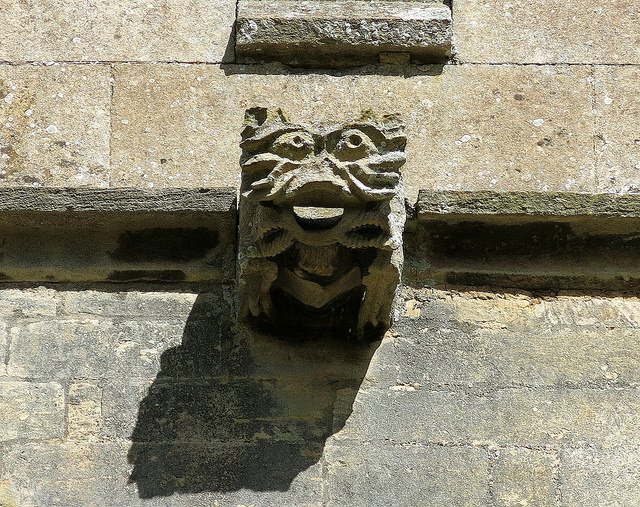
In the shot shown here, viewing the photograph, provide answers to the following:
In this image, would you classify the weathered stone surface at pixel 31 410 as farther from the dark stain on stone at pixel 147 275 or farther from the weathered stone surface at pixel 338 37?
the weathered stone surface at pixel 338 37

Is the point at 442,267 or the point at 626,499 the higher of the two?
the point at 442,267

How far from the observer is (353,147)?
15.4 feet

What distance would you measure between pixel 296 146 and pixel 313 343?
0.83 m

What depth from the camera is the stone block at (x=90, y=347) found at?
16.9 ft

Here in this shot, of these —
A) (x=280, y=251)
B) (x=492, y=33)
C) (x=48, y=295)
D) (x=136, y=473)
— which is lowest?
(x=136, y=473)

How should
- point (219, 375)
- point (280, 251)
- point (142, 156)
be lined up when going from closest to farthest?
point (280, 251) → point (219, 375) → point (142, 156)

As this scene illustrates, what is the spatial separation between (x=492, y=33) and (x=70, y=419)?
2.22m

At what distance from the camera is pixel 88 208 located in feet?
17.4

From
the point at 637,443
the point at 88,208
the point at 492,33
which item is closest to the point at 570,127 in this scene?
the point at 492,33

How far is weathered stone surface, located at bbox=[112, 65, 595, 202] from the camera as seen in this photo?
5734mm

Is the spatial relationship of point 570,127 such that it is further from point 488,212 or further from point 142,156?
point 142,156

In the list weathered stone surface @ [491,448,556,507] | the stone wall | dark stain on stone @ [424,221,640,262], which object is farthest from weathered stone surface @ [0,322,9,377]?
weathered stone surface @ [491,448,556,507]

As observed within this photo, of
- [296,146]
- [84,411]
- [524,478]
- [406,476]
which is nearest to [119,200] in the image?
[84,411]

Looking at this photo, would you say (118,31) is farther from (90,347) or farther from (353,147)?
(353,147)
